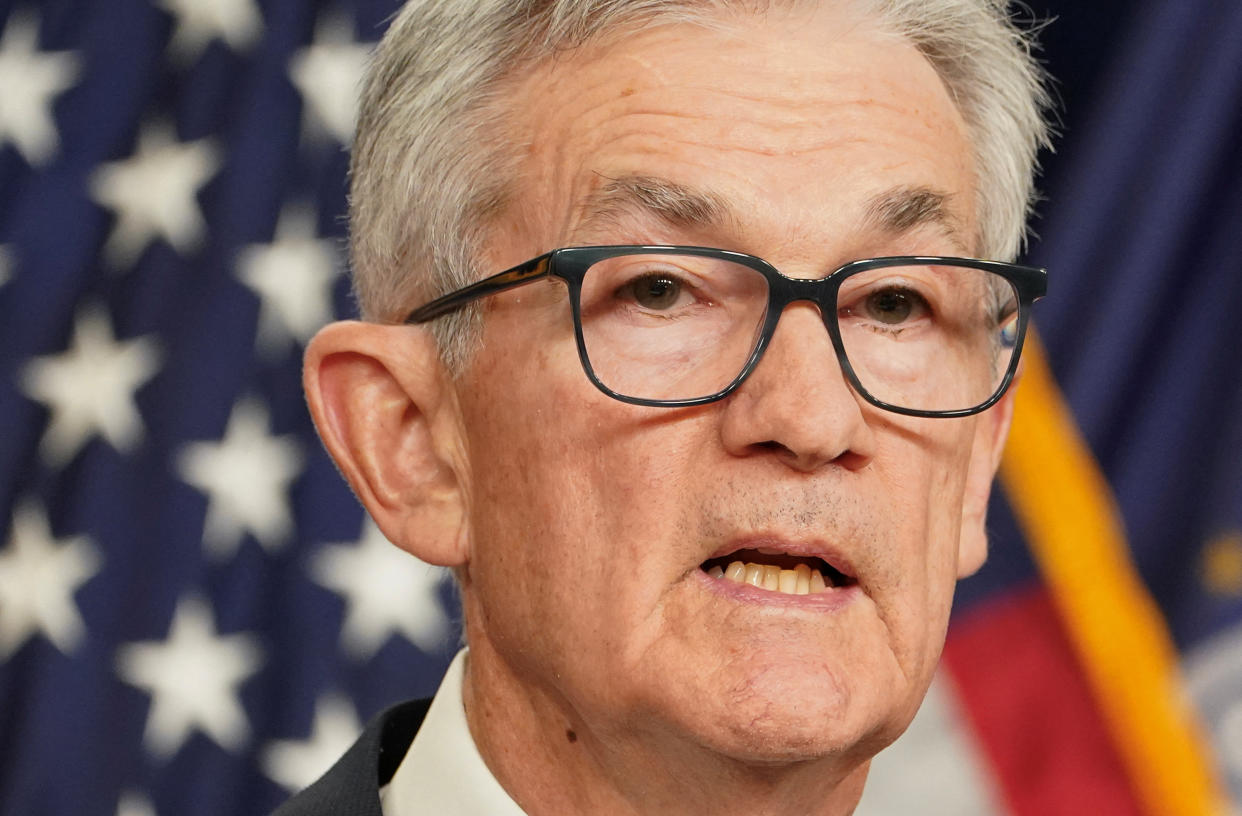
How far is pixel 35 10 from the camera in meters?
3.37

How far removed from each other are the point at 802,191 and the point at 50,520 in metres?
2.38

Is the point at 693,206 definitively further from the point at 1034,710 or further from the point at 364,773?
the point at 1034,710

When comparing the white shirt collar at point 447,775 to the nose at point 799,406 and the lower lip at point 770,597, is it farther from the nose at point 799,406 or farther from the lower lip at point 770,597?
the nose at point 799,406

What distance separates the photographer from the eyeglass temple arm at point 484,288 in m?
1.54

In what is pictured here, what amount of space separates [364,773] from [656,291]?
0.77 metres

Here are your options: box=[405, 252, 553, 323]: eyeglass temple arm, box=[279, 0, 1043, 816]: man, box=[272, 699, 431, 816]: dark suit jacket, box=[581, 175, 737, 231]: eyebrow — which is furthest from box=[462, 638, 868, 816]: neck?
box=[581, 175, 737, 231]: eyebrow

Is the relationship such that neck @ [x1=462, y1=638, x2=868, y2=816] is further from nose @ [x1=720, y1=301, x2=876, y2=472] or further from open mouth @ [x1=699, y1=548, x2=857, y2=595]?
nose @ [x1=720, y1=301, x2=876, y2=472]

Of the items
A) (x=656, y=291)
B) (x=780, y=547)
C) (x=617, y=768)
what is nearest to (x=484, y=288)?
(x=656, y=291)

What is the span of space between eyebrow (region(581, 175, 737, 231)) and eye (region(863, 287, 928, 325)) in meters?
0.22

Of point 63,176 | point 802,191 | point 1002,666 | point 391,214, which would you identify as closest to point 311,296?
point 63,176

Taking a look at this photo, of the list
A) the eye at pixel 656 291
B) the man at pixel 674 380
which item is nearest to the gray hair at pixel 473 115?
Answer: the man at pixel 674 380

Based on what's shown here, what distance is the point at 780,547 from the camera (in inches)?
56.4

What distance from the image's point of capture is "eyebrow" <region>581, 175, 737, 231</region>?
1489 millimetres

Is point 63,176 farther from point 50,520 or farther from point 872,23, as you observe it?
point 872,23
